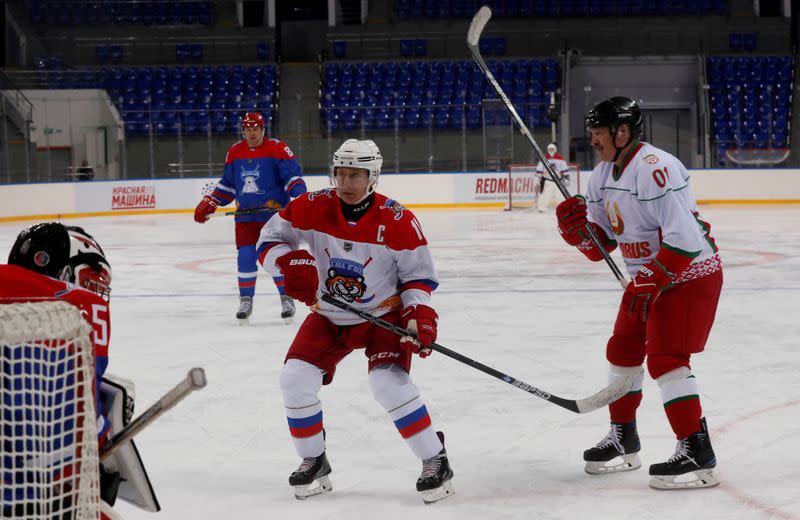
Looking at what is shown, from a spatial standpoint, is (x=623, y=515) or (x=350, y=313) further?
(x=350, y=313)

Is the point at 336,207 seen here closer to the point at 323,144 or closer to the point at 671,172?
the point at 671,172

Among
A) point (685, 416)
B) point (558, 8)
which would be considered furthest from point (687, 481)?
point (558, 8)

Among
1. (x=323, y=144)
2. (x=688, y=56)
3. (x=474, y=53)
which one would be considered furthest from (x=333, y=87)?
(x=474, y=53)

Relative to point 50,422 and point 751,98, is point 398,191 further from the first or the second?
point 50,422

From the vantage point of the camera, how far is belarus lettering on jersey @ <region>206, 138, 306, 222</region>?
6805mm

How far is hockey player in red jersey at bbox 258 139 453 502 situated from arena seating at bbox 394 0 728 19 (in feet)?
66.3

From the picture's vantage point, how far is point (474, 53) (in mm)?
4234

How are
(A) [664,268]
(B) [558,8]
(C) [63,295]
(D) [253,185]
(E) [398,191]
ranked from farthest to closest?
1. (B) [558,8]
2. (E) [398,191]
3. (D) [253,185]
4. (A) [664,268]
5. (C) [63,295]

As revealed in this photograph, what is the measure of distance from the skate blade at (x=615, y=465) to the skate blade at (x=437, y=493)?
0.53 meters

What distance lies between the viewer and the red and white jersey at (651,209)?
3160mm

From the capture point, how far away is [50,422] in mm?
1823

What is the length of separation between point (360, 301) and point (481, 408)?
125 cm

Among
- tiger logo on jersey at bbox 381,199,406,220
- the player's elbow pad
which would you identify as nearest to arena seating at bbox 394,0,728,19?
the player's elbow pad

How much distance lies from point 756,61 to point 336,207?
20.1 metres
